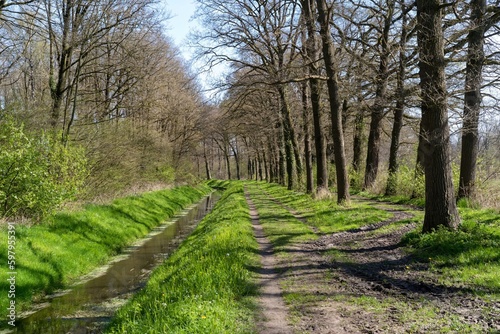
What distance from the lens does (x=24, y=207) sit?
10859 mm

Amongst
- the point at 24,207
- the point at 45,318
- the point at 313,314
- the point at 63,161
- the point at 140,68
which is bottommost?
the point at 45,318

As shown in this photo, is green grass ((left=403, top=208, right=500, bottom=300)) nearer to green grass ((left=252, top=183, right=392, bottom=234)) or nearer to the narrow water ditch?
green grass ((left=252, top=183, right=392, bottom=234))

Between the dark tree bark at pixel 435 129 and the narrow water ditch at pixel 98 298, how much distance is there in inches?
291

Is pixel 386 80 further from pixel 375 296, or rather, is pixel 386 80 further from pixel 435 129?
pixel 375 296

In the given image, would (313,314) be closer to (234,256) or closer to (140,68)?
(234,256)

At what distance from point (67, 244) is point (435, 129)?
10.9 meters

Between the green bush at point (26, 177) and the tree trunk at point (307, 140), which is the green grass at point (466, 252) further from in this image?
the tree trunk at point (307, 140)

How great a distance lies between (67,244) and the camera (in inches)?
451

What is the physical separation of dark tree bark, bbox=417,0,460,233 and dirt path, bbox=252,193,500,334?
47.4 inches

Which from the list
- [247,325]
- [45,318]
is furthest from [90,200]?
[247,325]

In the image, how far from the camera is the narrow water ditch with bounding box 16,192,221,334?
7.32m

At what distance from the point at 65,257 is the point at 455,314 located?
32.8ft

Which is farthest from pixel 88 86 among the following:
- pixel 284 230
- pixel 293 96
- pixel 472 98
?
pixel 472 98

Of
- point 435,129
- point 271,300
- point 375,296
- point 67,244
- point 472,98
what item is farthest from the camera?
point 472,98
